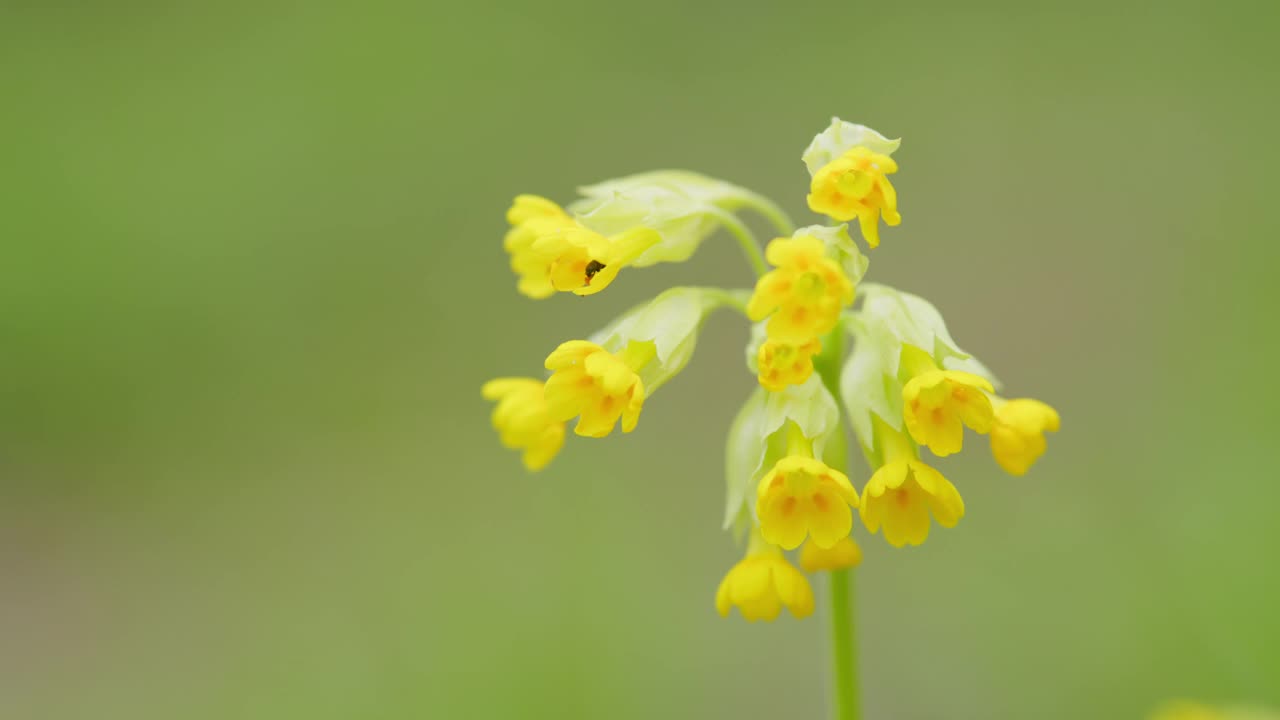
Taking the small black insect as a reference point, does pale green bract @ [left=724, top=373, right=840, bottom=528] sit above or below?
below

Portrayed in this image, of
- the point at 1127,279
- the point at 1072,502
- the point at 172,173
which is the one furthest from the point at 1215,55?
the point at 172,173

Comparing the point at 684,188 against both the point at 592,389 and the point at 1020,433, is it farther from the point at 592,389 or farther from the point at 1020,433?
the point at 1020,433

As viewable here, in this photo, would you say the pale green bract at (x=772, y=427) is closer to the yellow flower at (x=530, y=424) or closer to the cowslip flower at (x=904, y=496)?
the cowslip flower at (x=904, y=496)

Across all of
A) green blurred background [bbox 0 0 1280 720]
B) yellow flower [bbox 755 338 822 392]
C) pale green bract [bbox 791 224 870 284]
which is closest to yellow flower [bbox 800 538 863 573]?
yellow flower [bbox 755 338 822 392]

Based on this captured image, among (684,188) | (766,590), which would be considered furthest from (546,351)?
(766,590)

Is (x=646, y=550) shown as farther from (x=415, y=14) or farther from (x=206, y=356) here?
(x=415, y=14)

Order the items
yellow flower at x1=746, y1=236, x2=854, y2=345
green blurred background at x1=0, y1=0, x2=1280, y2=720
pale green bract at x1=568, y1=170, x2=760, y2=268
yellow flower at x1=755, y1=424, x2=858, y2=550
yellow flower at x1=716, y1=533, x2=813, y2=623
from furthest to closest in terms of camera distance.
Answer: green blurred background at x1=0, y1=0, x2=1280, y2=720
pale green bract at x1=568, y1=170, x2=760, y2=268
yellow flower at x1=716, y1=533, x2=813, y2=623
yellow flower at x1=755, y1=424, x2=858, y2=550
yellow flower at x1=746, y1=236, x2=854, y2=345

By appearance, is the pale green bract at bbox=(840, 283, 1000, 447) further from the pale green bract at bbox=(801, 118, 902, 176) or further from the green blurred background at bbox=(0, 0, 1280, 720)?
the green blurred background at bbox=(0, 0, 1280, 720)
